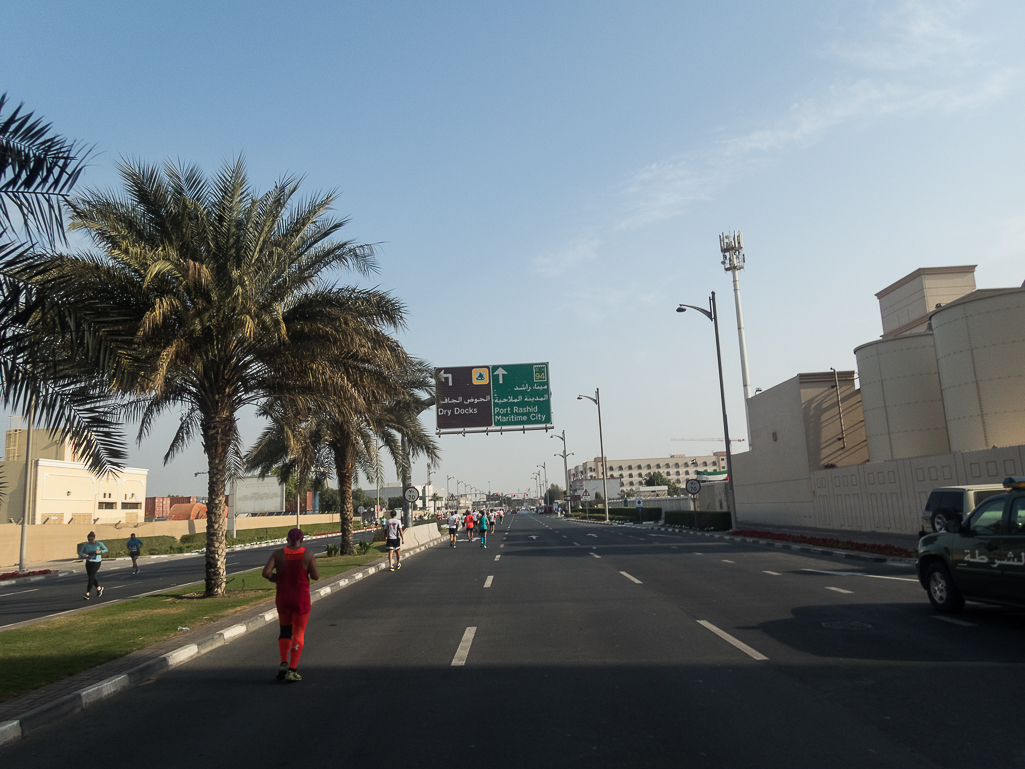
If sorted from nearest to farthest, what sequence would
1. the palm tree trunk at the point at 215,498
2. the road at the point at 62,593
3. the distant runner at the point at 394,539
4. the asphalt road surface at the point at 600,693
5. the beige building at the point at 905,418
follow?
the asphalt road surface at the point at 600,693, the palm tree trunk at the point at 215,498, the road at the point at 62,593, the distant runner at the point at 394,539, the beige building at the point at 905,418

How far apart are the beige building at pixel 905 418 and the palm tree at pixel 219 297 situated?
20.5m

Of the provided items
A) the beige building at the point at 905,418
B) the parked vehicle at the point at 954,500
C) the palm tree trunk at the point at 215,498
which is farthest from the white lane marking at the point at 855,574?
the palm tree trunk at the point at 215,498

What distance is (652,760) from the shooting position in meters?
4.96

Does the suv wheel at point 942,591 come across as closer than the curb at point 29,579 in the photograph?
Yes

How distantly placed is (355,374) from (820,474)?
2642 cm

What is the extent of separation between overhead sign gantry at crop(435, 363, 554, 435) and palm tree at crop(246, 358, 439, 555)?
1.12 meters

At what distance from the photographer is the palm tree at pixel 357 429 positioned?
16.9 m

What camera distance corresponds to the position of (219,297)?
A: 562 inches

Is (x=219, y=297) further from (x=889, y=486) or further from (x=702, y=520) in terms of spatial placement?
(x=702, y=520)

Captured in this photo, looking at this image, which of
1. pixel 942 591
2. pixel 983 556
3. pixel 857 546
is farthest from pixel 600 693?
pixel 857 546

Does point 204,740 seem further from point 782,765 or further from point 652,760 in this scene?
point 782,765

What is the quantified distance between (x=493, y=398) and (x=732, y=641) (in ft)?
81.2

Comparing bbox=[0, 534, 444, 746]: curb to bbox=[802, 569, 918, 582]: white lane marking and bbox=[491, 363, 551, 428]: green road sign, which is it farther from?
bbox=[491, 363, 551, 428]: green road sign

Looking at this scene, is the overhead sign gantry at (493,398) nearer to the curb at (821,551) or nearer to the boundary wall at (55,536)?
the curb at (821,551)
